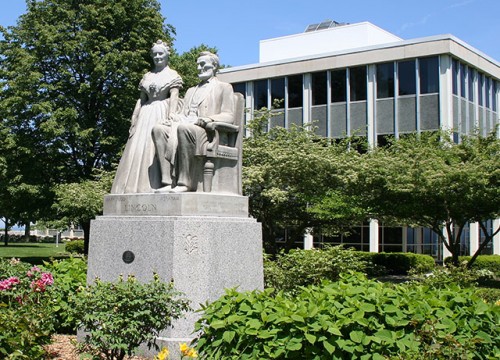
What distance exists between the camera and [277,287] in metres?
12.3

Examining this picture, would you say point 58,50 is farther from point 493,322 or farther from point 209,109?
point 493,322

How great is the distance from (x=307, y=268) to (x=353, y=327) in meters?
7.55

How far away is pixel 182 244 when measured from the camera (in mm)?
7504

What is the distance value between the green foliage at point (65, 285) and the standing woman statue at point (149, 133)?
144 cm

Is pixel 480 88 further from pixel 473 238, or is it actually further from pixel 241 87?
pixel 241 87

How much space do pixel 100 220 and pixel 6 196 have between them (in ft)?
64.2

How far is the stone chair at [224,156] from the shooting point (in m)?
8.23

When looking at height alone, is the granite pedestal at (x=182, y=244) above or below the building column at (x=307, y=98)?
below

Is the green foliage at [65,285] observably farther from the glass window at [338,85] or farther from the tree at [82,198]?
the glass window at [338,85]

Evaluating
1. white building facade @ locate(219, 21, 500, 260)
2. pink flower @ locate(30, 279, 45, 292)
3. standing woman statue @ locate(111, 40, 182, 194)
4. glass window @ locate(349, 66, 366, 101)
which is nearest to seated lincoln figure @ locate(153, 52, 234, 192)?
standing woman statue @ locate(111, 40, 182, 194)

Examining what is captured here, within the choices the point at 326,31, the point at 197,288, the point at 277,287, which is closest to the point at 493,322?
the point at 197,288

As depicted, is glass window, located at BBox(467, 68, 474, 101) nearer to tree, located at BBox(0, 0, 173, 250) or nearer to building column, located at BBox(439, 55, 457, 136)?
building column, located at BBox(439, 55, 457, 136)

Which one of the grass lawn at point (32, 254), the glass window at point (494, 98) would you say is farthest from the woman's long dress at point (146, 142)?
the glass window at point (494, 98)

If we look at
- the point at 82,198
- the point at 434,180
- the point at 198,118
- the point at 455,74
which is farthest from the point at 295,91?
the point at 198,118
